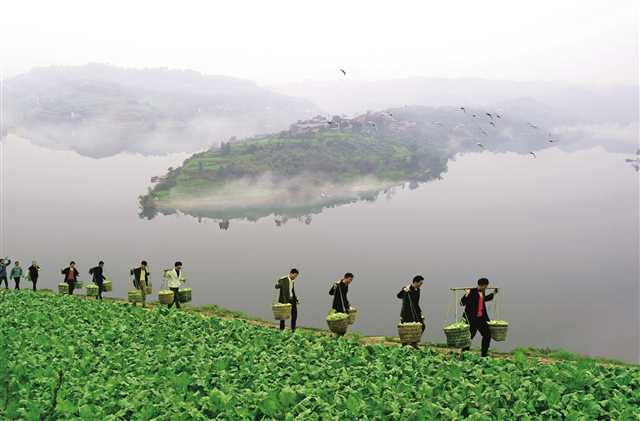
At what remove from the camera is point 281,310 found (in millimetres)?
23906

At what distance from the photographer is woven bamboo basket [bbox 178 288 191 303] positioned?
32.1 metres

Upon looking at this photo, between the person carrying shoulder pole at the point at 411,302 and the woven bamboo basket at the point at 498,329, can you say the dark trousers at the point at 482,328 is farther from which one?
the person carrying shoulder pole at the point at 411,302

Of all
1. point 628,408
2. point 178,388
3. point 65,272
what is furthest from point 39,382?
point 65,272

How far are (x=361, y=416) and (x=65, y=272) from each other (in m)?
31.3

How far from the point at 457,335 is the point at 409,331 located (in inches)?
54.7

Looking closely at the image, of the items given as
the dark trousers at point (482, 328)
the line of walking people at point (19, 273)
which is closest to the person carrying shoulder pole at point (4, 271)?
the line of walking people at point (19, 273)

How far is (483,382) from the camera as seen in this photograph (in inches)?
514

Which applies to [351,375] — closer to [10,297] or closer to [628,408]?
[628,408]

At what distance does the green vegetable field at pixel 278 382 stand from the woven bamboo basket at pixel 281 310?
3.35m

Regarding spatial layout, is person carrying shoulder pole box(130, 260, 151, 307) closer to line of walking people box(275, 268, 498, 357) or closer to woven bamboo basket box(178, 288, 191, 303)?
woven bamboo basket box(178, 288, 191, 303)

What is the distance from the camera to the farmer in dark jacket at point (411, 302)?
2019 cm

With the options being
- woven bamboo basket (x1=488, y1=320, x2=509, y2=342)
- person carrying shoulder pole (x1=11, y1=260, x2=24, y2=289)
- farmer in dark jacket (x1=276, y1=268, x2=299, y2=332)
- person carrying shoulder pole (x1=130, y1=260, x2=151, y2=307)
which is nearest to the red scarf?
woven bamboo basket (x1=488, y1=320, x2=509, y2=342)

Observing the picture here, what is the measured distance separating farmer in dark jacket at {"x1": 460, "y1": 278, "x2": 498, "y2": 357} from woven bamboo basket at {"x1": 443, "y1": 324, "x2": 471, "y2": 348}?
0.21 metres

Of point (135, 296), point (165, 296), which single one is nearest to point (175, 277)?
point (165, 296)
